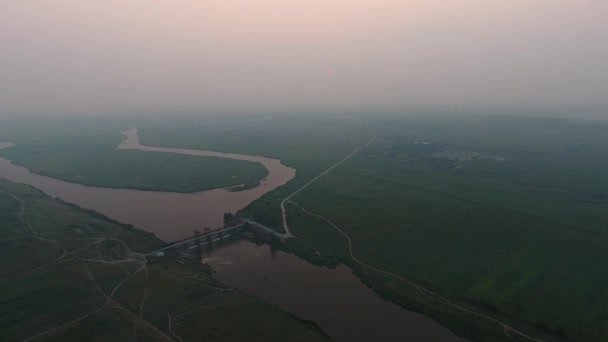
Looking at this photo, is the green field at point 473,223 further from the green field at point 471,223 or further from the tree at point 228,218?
the tree at point 228,218

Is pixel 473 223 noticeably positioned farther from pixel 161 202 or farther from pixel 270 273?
pixel 161 202

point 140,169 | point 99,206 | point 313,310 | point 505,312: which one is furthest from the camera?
point 140,169

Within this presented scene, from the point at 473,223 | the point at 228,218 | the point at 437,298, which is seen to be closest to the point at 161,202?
the point at 228,218

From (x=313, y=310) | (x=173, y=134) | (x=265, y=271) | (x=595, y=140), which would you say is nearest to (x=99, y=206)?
(x=265, y=271)

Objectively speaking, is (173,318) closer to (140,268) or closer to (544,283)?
(140,268)

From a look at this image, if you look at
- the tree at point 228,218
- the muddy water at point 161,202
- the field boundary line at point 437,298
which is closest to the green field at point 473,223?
the field boundary line at point 437,298

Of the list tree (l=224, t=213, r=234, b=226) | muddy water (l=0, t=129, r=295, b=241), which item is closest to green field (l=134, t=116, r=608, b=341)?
tree (l=224, t=213, r=234, b=226)
